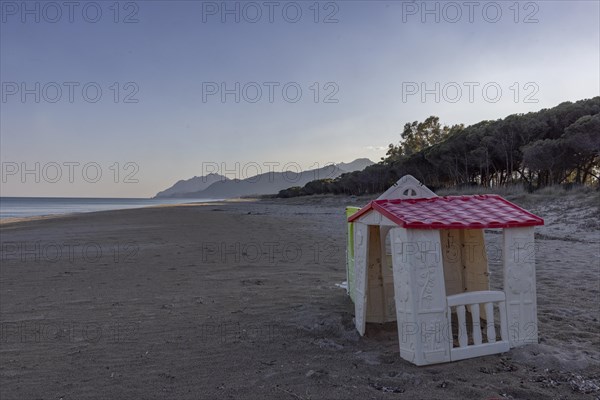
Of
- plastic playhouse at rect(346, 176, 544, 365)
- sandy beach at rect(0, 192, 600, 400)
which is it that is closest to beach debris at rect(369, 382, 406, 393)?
sandy beach at rect(0, 192, 600, 400)

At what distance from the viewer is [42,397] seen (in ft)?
11.7

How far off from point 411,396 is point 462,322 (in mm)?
1078

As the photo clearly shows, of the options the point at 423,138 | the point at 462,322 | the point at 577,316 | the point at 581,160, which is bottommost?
the point at 577,316

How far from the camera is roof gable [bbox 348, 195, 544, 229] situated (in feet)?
12.9

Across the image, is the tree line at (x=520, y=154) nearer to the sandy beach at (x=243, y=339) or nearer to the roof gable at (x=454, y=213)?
the sandy beach at (x=243, y=339)

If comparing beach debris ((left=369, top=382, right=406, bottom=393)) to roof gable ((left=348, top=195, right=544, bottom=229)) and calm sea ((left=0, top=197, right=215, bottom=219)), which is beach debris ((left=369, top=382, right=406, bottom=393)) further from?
calm sea ((left=0, top=197, right=215, bottom=219))

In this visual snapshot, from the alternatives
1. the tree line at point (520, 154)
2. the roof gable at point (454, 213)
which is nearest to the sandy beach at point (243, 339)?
the roof gable at point (454, 213)

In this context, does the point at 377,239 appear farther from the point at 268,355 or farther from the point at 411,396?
the point at 411,396

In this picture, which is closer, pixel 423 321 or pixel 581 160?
pixel 423 321

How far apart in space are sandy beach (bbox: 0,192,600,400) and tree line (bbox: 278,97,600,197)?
65.3 feet

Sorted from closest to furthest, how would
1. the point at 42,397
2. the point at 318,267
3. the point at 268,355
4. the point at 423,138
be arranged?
the point at 42,397
the point at 268,355
the point at 318,267
the point at 423,138

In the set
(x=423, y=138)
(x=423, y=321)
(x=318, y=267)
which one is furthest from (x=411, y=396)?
(x=423, y=138)

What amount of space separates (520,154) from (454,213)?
33.0 metres

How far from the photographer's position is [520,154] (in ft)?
109
